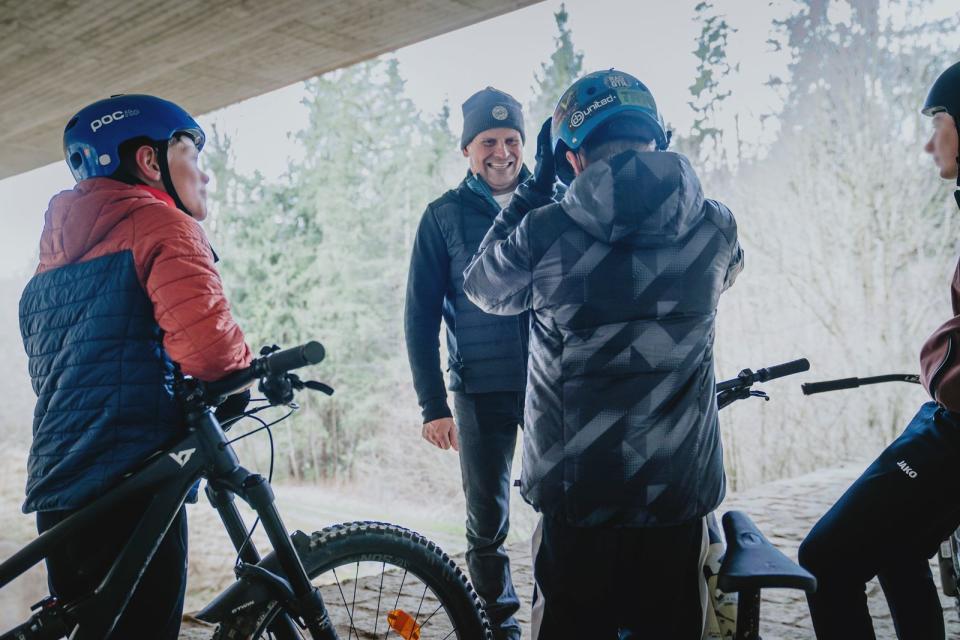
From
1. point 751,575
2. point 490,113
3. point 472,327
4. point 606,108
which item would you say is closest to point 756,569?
point 751,575

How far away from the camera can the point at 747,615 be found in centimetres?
125

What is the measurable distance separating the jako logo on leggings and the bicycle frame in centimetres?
140

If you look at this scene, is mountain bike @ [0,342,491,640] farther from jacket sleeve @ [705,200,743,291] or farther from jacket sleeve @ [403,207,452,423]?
jacket sleeve @ [705,200,743,291]

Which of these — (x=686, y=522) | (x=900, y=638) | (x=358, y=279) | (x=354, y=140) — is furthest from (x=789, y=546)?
(x=354, y=140)

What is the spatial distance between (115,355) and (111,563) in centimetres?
45

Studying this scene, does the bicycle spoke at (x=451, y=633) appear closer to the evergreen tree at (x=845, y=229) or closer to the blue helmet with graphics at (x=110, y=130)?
the blue helmet with graphics at (x=110, y=130)

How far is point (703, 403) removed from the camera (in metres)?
1.47

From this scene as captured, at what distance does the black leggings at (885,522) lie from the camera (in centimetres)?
167

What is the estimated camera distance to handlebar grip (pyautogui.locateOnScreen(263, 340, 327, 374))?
152 centimetres

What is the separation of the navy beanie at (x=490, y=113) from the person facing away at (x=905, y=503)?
1.35 m

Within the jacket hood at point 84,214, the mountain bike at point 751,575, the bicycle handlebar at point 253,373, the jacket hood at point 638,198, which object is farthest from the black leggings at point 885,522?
the jacket hood at point 84,214

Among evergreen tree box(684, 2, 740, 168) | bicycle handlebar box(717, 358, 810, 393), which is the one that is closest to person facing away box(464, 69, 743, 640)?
bicycle handlebar box(717, 358, 810, 393)

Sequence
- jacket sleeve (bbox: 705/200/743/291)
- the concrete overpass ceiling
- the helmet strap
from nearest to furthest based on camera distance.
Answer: jacket sleeve (bbox: 705/200/743/291) < the helmet strap < the concrete overpass ceiling

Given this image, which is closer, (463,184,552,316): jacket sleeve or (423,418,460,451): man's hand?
(463,184,552,316): jacket sleeve
